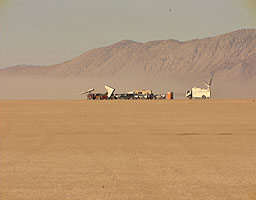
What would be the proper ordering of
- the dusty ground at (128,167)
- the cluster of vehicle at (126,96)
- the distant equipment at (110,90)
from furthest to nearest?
the distant equipment at (110,90), the cluster of vehicle at (126,96), the dusty ground at (128,167)

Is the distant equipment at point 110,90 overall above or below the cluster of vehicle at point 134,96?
above

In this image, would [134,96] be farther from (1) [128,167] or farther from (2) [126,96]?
(1) [128,167]

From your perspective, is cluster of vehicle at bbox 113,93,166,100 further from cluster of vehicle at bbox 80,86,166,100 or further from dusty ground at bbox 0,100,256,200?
dusty ground at bbox 0,100,256,200

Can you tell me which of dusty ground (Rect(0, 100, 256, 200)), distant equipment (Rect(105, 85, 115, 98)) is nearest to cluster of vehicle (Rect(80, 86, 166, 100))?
distant equipment (Rect(105, 85, 115, 98))

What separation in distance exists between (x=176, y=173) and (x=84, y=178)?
238 centimetres

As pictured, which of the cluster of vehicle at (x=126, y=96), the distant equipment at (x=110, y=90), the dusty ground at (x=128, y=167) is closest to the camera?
the dusty ground at (x=128, y=167)

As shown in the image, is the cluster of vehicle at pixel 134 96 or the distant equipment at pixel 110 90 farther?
the distant equipment at pixel 110 90

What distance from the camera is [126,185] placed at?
37.7ft

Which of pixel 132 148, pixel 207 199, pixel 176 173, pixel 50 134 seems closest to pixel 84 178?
pixel 176 173

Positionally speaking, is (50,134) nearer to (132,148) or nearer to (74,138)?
(74,138)

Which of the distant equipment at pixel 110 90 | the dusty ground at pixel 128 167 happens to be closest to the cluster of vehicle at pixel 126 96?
the distant equipment at pixel 110 90

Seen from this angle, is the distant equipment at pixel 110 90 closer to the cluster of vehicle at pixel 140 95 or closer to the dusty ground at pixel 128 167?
the cluster of vehicle at pixel 140 95

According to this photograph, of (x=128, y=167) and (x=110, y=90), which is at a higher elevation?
(x=128, y=167)

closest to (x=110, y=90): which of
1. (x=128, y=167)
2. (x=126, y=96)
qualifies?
(x=126, y=96)
